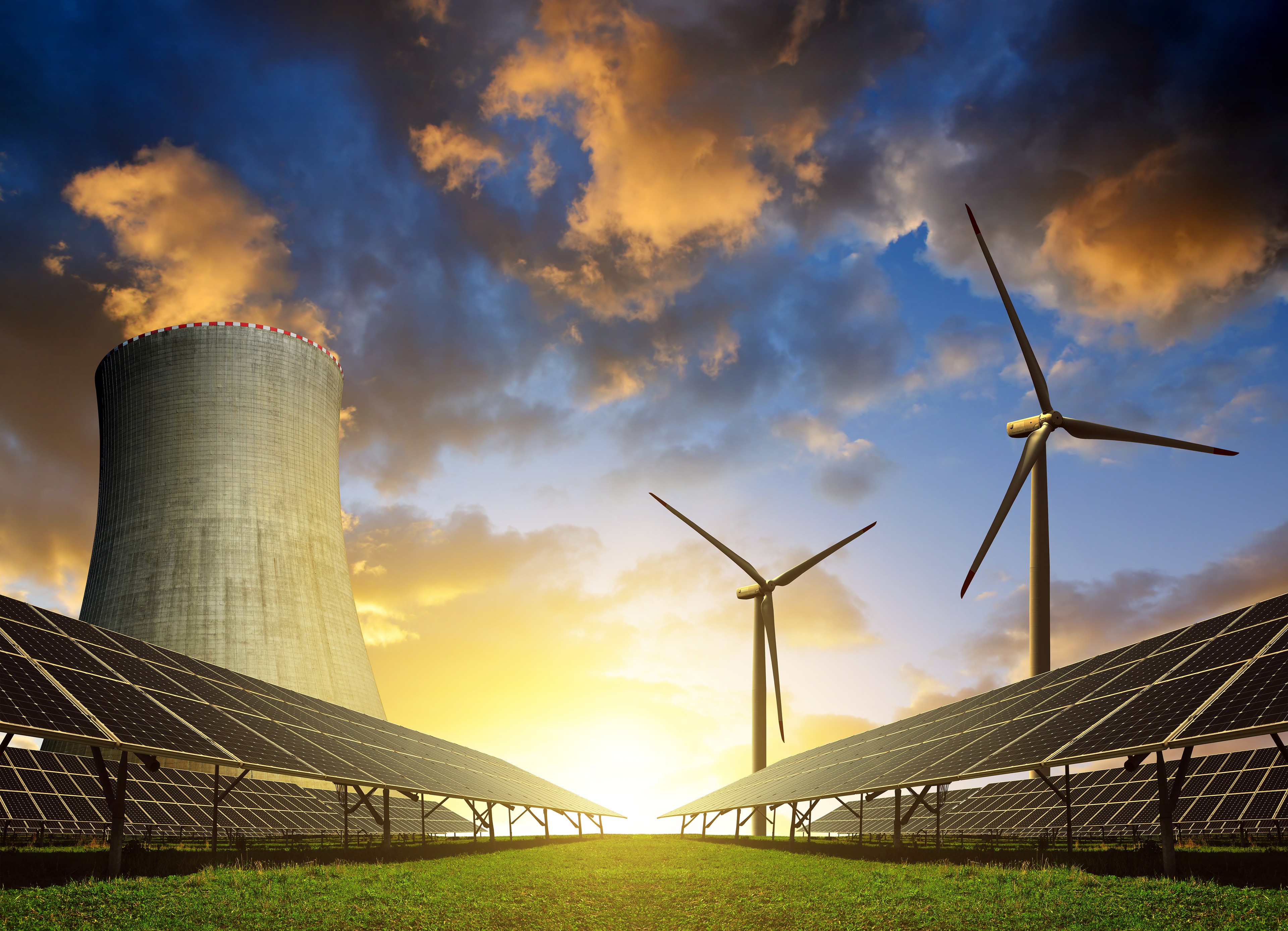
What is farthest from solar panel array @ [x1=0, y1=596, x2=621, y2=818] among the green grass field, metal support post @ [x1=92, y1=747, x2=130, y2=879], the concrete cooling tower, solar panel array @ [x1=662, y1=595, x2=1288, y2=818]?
solar panel array @ [x1=662, y1=595, x2=1288, y2=818]

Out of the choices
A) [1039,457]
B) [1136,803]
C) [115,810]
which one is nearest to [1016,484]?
[1039,457]

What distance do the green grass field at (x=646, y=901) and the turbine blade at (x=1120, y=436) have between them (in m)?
29.4

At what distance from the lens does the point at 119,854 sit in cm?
1775

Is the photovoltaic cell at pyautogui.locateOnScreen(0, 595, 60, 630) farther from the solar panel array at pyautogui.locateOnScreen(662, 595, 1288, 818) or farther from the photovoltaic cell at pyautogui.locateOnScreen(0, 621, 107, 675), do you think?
the solar panel array at pyautogui.locateOnScreen(662, 595, 1288, 818)

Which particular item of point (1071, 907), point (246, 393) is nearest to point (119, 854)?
point (1071, 907)

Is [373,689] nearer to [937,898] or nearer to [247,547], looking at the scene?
[247,547]

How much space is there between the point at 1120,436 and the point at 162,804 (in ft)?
170

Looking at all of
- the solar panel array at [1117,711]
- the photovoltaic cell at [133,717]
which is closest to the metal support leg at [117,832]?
the photovoltaic cell at [133,717]

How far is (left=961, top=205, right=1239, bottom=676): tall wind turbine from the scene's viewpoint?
42375mm

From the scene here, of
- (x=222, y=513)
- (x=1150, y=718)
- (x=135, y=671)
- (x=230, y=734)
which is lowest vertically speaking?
(x=230, y=734)

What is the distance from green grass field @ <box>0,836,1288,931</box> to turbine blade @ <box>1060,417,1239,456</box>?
29.4 meters

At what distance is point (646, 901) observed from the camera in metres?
19.2

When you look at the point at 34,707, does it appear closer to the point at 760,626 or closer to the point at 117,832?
the point at 117,832

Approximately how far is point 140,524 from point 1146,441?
57.2 metres
